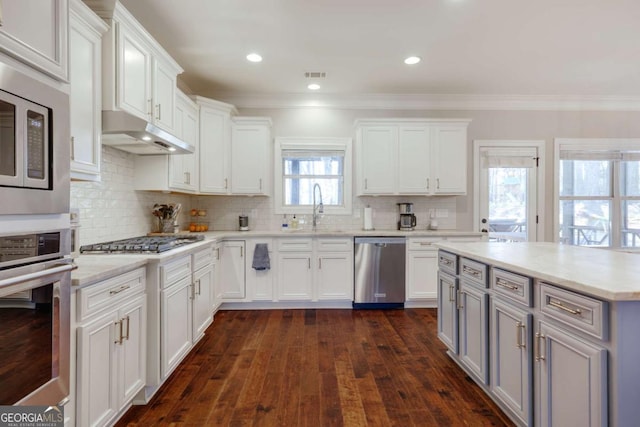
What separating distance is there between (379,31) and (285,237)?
7.61 feet

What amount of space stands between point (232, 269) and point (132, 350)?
1.95m

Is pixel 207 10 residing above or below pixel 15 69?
above

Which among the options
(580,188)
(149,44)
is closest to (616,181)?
(580,188)

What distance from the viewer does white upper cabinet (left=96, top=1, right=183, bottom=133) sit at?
2.13 meters

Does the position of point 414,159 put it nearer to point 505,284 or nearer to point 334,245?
point 334,245

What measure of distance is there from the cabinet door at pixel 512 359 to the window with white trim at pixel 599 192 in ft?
11.7

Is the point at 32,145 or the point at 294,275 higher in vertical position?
→ the point at 32,145

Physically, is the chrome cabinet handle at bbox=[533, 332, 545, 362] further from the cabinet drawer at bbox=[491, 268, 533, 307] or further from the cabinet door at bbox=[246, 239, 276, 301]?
the cabinet door at bbox=[246, 239, 276, 301]

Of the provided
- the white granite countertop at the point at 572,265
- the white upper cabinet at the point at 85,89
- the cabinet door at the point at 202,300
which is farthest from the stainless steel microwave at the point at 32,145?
the white granite countertop at the point at 572,265

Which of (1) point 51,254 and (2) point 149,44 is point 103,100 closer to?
(2) point 149,44

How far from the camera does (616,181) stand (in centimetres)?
459

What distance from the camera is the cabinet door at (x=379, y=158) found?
4168mm

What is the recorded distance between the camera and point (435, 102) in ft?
14.8

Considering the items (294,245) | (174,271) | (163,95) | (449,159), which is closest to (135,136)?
(163,95)
